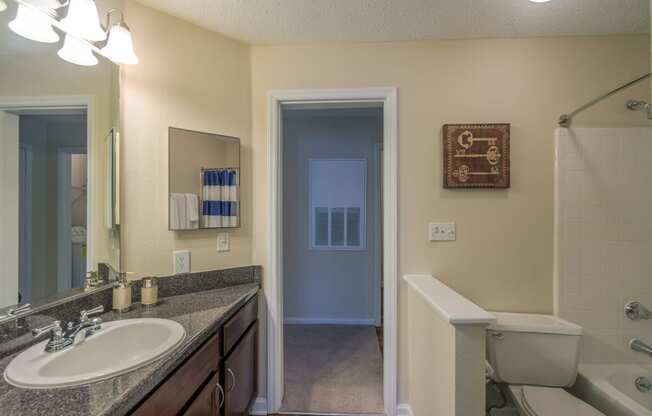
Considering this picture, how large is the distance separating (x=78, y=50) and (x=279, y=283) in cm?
156

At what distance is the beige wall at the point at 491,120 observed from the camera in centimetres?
169

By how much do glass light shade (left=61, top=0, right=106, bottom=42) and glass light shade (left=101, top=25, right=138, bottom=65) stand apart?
6 cm

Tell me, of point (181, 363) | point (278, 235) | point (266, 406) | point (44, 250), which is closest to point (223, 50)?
point (278, 235)

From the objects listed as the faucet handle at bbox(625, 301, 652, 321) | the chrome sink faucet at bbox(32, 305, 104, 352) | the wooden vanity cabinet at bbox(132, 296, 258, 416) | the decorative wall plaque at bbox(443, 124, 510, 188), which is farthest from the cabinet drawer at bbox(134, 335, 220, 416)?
the faucet handle at bbox(625, 301, 652, 321)

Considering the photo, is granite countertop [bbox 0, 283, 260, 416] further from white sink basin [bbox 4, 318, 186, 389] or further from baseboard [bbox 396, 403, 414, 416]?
baseboard [bbox 396, 403, 414, 416]

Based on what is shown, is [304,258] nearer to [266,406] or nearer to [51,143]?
[266,406]

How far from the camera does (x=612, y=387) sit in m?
1.41

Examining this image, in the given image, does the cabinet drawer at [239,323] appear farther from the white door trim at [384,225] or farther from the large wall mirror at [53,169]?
the large wall mirror at [53,169]

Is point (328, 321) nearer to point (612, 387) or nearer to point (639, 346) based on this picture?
point (612, 387)

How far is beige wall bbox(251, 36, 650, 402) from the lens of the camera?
1.69 metres

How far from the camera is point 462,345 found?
103 cm

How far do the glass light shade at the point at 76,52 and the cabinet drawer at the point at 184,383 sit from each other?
137 centimetres

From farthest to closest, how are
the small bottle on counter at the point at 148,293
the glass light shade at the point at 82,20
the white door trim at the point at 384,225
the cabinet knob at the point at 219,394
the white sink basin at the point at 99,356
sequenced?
the white door trim at the point at 384,225
the small bottle on counter at the point at 148,293
the cabinet knob at the point at 219,394
the glass light shade at the point at 82,20
the white sink basin at the point at 99,356

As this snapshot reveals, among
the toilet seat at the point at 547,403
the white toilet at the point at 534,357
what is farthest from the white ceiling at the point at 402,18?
the toilet seat at the point at 547,403
